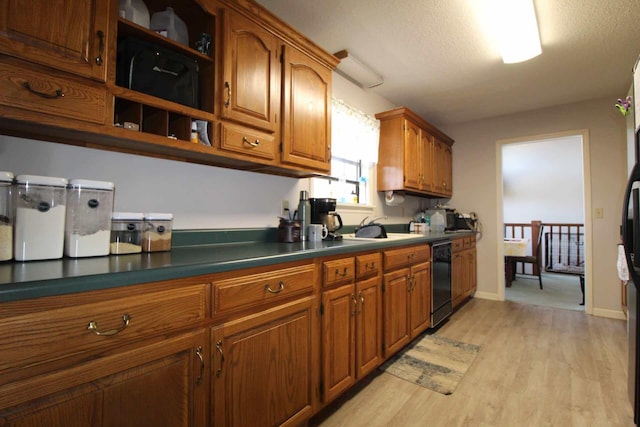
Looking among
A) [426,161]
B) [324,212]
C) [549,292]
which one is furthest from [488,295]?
[324,212]

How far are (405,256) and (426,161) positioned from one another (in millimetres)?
1720

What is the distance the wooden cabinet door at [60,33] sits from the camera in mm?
928

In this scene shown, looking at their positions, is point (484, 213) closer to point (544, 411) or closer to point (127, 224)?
point (544, 411)

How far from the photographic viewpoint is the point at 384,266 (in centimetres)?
201

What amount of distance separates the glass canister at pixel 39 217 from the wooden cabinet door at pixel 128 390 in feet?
1.57

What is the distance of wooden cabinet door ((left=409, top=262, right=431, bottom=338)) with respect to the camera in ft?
7.69

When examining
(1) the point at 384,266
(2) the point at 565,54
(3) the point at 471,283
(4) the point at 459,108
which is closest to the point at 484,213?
(3) the point at 471,283

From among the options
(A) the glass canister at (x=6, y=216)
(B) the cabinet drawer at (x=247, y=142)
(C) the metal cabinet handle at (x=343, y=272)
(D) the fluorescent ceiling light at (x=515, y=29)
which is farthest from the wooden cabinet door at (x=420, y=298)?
(A) the glass canister at (x=6, y=216)

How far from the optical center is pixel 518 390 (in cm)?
186

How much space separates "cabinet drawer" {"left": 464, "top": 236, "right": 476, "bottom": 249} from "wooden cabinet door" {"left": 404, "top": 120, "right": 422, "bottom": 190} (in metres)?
0.98

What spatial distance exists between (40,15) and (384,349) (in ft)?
7.58

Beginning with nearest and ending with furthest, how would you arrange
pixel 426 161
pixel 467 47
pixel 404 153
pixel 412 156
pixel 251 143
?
1. pixel 251 143
2. pixel 467 47
3. pixel 404 153
4. pixel 412 156
5. pixel 426 161

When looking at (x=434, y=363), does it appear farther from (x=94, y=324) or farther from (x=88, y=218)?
(x=88, y=218)

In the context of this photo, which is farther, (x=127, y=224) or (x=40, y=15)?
(x=127, y=224)
